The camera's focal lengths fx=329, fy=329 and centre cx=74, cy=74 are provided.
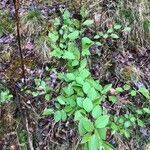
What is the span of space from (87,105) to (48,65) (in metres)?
1.15

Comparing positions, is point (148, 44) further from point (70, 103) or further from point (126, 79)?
point (70, 103)

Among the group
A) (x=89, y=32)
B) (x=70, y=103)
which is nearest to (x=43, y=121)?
(x=70, y=103)

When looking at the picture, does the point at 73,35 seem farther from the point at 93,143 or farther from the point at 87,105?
the point at 93,143

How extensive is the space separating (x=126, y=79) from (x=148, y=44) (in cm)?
58

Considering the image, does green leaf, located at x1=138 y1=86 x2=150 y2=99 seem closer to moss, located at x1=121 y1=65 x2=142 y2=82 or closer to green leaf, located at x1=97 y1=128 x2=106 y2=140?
moss, located at x1=121 y1=65 x2=142 y2=82

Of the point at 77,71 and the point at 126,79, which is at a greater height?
the point at 77,71

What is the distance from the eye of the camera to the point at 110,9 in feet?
13.0

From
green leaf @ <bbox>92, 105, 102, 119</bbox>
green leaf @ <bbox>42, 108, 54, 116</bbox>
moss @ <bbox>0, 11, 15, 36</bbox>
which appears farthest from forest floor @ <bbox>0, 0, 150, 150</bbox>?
green leaf @ <bbox>92, 105, 102, 119</bbox>

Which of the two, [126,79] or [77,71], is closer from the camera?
[77,71]

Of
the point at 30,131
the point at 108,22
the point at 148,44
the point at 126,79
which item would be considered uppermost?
the point at 108,22

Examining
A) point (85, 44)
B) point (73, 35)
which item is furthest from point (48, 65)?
point (85, 44)

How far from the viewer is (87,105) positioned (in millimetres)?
2588

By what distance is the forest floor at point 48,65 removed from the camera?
316 cm

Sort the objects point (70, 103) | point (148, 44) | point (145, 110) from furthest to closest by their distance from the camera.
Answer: point (148, 44), point (145, 110), point (70, 103)
